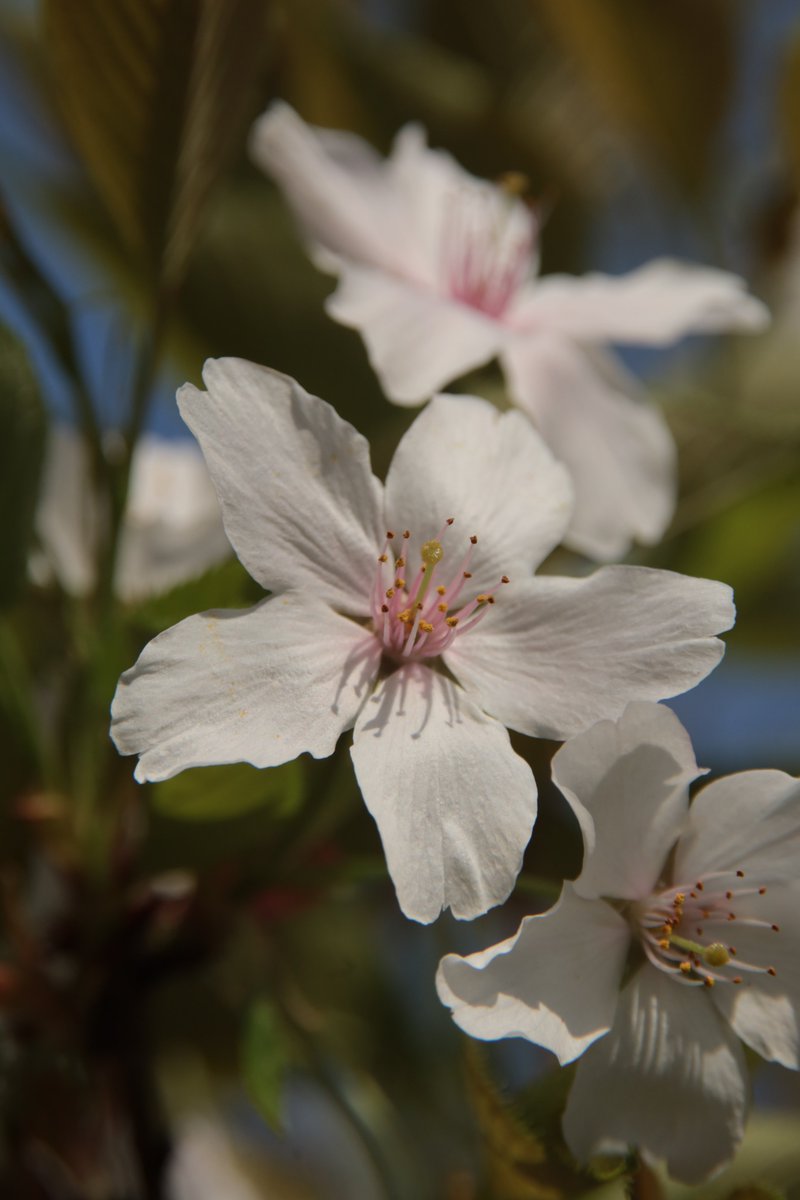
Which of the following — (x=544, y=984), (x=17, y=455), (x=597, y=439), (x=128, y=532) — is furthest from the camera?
(x=128, y=532)

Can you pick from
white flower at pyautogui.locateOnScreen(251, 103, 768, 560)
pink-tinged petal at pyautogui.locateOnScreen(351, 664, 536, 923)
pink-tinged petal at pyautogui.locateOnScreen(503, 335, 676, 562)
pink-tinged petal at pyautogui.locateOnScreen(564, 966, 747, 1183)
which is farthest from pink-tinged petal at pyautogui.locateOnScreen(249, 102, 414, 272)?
pink-tinged petal at pyautogui.locateOnScreen(564, 966, 747, 1183)

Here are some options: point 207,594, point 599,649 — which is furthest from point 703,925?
point 207,594

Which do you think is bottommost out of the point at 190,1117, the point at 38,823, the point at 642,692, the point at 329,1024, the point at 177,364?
the point at 190,1117

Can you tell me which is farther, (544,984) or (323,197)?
(323,197)

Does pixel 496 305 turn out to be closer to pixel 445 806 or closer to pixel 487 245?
pixel 487 245

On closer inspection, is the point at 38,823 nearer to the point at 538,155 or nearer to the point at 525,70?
the point at 538,155

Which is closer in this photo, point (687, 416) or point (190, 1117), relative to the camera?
point (687, 416)

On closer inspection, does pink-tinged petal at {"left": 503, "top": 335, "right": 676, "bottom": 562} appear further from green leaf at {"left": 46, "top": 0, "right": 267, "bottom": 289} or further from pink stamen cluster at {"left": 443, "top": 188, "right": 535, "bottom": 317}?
green leaf at {"left": 46, "top": 0, "right": 267, "bottom": 289}

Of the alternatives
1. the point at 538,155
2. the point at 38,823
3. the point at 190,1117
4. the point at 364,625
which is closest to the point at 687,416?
the point at 538,155
